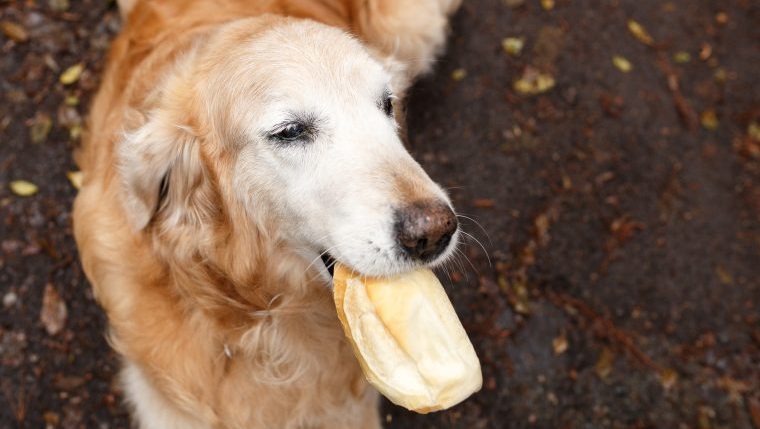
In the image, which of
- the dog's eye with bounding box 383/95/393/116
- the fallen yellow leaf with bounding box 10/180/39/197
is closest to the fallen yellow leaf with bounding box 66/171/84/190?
the fallen yellow leaf with bounding box 10/180/39/197

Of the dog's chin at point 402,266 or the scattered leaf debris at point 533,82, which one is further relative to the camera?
the scattered leaf debris at point 533,82

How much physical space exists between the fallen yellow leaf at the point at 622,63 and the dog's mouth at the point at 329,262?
10.7 ft

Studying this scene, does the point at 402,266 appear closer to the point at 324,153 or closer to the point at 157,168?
the point at 324,153

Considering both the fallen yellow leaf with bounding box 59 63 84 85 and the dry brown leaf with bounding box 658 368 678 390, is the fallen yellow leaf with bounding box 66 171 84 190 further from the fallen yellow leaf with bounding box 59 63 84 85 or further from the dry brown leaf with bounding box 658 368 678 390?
the dry brown leaf with bounding box 658 368 678 390

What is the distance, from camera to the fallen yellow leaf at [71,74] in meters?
4.02

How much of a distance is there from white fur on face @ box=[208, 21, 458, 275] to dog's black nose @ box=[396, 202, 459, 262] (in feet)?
0.09

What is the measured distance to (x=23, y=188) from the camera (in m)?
3.73

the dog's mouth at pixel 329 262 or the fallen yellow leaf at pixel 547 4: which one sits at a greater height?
the dog's mouth at pixel 329 262

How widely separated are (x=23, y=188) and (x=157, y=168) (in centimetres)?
187

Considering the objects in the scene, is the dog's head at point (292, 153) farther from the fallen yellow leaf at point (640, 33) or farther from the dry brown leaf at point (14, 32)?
the fallen yellow leaf at point (640, 33)

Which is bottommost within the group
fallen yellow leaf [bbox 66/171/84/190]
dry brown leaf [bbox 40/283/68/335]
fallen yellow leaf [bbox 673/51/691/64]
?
dry brown leaf [bbox 40/283/68/335]

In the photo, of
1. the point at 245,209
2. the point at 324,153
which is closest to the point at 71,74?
the point at 245,209

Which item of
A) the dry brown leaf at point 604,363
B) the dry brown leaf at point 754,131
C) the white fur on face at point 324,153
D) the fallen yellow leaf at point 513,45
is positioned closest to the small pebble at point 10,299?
the white fur on face at point 324,153

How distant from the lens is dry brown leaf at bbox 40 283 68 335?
3504 millimetres
